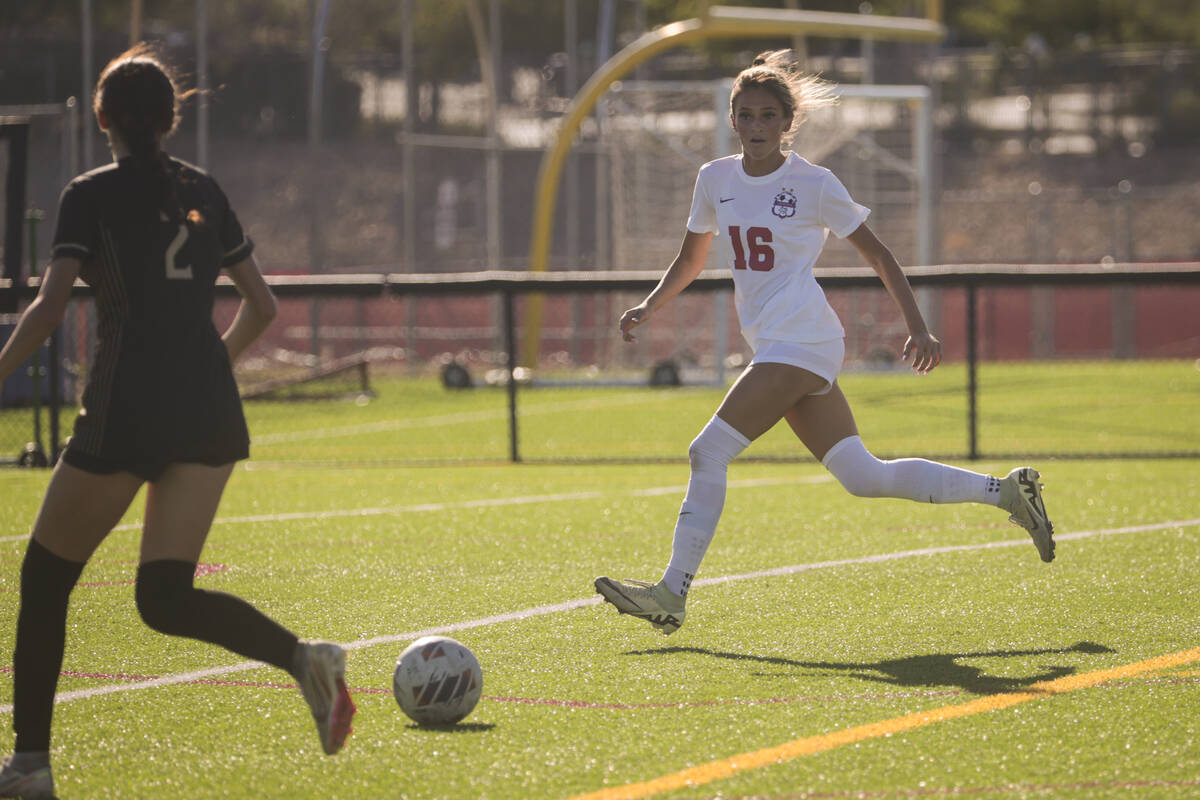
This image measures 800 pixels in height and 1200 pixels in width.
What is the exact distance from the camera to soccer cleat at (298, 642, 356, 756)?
4.23 meters

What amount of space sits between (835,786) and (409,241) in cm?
2374

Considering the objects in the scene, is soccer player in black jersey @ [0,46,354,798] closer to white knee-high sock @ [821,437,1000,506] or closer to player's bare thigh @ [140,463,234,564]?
player's bare thigh @ [140,463,234,564]

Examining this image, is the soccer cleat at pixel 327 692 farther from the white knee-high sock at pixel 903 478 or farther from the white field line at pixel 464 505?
the white field line at pixel 464 505

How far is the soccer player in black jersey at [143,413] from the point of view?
163 inches

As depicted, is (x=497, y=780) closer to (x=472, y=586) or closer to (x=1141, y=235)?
(x=472, y=586)

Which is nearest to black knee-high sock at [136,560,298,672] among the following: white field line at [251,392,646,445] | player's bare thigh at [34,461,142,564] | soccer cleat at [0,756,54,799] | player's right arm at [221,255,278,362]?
player's bare thigh at [34,461,142,564]

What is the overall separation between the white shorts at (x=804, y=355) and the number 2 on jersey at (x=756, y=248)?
0.95 feet

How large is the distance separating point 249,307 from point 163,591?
33.4 inches

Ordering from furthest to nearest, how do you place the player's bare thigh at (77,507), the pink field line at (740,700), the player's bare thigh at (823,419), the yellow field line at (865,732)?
the player's bare thigh at (823,419) → the pink field line at (740,700) → the player's bare thigh at (77,507) → the yellow field line at (865,732)

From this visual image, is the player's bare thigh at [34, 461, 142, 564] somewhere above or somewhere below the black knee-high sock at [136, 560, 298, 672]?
above

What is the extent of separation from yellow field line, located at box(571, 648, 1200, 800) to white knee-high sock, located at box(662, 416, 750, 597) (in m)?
1.34

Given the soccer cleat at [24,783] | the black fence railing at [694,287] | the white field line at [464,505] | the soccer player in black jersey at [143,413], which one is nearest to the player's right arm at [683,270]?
the soccer player in black jersey at [143,413]

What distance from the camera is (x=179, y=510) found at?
4.23 metres

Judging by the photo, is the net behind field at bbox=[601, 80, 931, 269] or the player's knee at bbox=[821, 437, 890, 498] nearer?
the player's knee at bbox=[821, 437, 890, 498]
